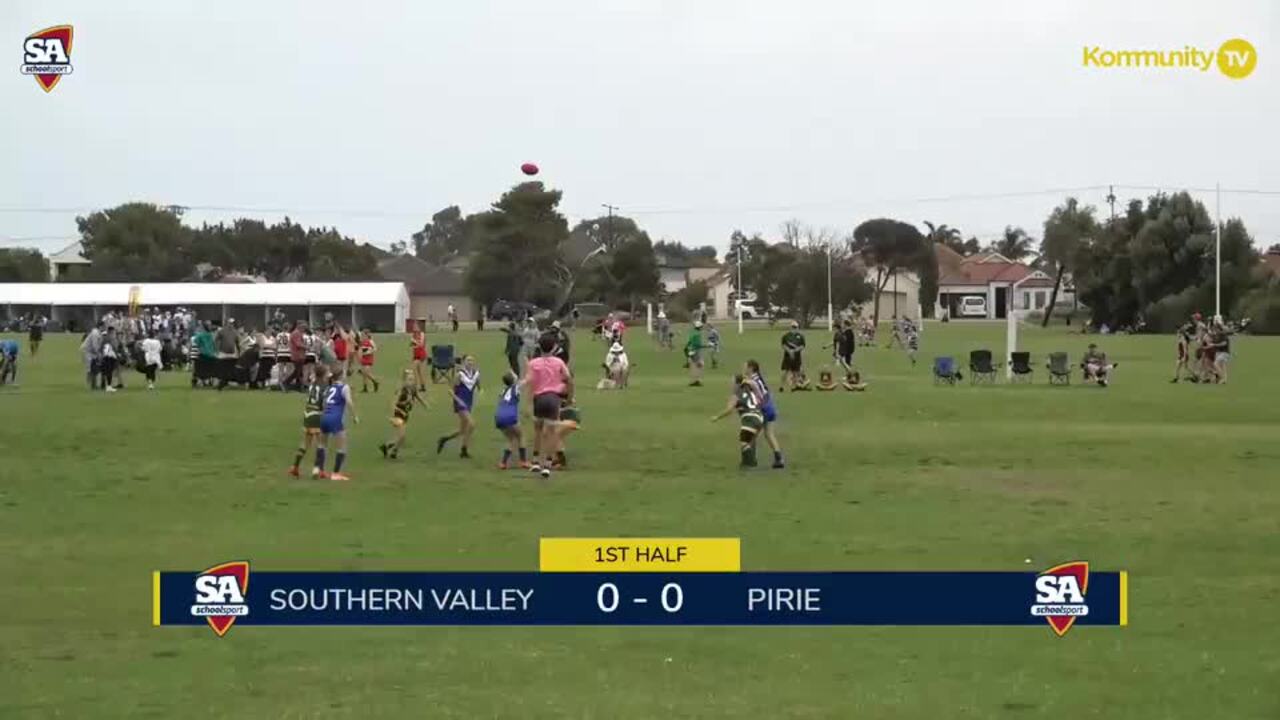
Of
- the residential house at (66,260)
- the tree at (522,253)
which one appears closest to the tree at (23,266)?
the residential house at (66,260)

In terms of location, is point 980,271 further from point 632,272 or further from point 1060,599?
point 1060,599

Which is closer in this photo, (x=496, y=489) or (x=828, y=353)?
(x=496, y=489)

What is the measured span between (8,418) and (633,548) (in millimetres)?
20899

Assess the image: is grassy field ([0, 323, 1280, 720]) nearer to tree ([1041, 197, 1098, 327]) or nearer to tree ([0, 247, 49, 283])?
tree ([1041, 197, 1098, 327])

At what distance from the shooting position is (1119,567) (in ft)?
44.7

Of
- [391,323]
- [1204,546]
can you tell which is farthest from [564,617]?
[391,323]

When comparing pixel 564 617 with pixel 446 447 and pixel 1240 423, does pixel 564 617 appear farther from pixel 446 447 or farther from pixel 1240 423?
pixel 1240 423

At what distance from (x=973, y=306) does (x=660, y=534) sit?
470 ft

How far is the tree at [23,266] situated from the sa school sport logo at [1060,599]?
145 metres

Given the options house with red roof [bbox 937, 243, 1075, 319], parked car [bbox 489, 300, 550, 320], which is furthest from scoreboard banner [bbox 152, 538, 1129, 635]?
house with red roof [bbox 937, 243, 1075, 319]

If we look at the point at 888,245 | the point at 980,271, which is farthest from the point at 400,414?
the point at 980,271

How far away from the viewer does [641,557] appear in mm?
11805

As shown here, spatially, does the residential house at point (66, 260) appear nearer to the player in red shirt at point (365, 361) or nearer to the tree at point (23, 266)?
the tree at point (23, 266)

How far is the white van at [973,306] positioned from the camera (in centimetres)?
15325
